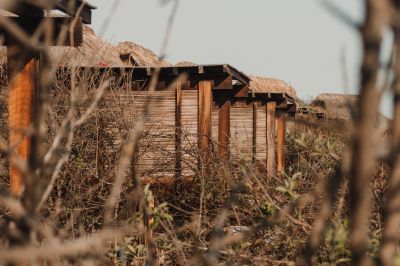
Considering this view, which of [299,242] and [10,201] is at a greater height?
[10,201]

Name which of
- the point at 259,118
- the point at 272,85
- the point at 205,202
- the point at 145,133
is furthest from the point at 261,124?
the point at 272,85

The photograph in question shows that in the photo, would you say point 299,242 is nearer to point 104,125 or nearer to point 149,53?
point 104,125

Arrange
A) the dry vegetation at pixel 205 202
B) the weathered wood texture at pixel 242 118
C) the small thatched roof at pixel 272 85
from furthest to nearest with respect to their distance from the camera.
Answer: the small thatched roof at pixel 272 85 → the weathered wood texture at pixel 242 118 → the dry vegetation at pixel 205 202

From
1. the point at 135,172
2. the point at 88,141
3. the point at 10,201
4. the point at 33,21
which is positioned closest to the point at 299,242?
the point at 33,21

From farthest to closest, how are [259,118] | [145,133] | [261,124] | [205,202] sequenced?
[261,124] < [259,118] < [145,133] < [205,202]

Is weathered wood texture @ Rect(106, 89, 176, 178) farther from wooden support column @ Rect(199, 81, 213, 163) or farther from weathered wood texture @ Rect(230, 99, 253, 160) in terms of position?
weathered wood texture @ Rect(230, 99, 253, 160)

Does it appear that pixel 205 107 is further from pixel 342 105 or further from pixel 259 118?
pixel 342 105

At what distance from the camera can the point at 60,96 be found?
8.66m

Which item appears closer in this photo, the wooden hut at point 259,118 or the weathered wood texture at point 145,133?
the weathered wood texture at point 145,133

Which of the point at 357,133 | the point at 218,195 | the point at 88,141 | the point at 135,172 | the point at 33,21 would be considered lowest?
the point at 218,195

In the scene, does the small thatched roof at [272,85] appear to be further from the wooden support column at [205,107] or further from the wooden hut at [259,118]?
the wooden support column at [205,107]

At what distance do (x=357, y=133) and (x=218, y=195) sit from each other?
6.78m

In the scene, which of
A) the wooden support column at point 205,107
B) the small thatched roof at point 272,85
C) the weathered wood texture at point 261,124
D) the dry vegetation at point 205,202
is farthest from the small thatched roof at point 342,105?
the small thatched roof at point 272,85

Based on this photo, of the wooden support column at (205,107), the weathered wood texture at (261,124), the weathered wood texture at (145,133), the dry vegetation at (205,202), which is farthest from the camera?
the weathered wood texture at (261,124)
